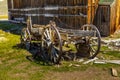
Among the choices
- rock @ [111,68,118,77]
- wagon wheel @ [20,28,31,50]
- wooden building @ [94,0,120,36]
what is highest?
wooden building @ [94,0,120,36]

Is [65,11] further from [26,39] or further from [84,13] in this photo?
[26,39]

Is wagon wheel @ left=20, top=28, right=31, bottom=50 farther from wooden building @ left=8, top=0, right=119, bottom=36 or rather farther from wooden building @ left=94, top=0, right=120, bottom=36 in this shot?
wooden building @ left=94, top=0, right=120, bottom=36

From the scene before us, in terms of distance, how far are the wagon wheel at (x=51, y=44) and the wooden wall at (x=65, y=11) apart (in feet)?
24.5

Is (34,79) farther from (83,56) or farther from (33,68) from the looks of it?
(83,56)

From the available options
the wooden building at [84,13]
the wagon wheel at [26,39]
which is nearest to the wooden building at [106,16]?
the wooden building at [84,13]

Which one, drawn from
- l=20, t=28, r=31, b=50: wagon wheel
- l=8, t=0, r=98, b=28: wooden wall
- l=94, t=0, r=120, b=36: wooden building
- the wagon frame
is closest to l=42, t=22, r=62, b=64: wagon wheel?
the wagon frame

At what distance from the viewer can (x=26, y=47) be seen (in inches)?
598

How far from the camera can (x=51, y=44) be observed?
11.4 meters

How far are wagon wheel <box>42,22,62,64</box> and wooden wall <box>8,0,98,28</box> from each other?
7.48 meters

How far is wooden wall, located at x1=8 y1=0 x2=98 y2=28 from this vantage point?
62.1ft

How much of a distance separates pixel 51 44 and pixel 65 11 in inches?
377

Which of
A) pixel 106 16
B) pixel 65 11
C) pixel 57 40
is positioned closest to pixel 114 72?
pixel 57 40

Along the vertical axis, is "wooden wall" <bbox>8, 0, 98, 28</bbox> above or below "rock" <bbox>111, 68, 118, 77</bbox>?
above

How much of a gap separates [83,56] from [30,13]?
1596 cm
